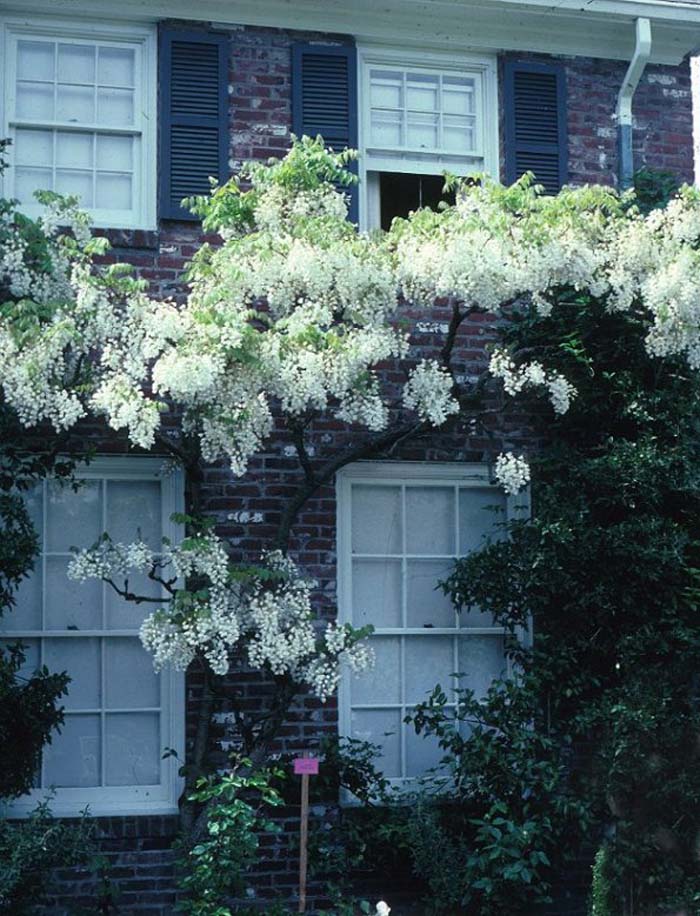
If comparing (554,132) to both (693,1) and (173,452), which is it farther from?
(173,452)

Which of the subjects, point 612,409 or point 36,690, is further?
point 612,409

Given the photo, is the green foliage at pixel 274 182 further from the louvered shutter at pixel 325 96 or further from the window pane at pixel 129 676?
the window pane at pixel 129 676

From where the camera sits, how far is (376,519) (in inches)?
385

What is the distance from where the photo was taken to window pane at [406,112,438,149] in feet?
33.7

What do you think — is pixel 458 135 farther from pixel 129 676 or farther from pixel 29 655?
pixel 29 655

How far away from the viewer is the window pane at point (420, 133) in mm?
10266

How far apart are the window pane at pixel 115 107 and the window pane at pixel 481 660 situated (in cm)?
383

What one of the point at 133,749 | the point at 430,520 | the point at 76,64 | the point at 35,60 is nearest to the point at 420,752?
the point at 430,520

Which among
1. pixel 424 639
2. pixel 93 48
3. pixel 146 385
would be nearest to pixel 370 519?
pixel 424 639

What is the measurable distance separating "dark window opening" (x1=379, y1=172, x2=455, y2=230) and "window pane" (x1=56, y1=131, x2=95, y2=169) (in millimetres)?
1850

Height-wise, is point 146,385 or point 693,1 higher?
point 693,1

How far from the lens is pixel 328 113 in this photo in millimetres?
10008

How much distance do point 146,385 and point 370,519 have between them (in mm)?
1604

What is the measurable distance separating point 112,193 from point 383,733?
12.0 feet
